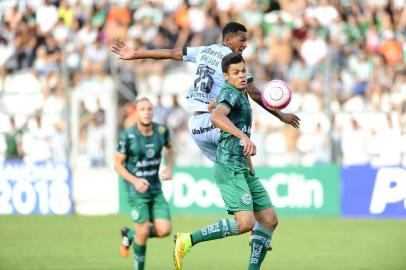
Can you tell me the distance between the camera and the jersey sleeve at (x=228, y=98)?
31.8 ft

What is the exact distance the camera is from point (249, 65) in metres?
22.4

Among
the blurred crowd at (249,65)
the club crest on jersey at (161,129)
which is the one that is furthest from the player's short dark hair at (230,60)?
the blurred crowd at (249,65)

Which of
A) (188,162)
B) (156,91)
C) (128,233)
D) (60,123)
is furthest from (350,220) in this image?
(128,233)

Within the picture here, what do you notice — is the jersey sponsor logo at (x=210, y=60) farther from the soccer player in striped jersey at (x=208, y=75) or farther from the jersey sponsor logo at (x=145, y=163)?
the jersey sponsor logo at (x=145, y=163)

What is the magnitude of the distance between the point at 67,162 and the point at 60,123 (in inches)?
37.6

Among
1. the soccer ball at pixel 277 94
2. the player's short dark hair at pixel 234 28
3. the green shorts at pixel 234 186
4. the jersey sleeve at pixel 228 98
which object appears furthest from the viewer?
the player's short dark hair at pixel 234 28

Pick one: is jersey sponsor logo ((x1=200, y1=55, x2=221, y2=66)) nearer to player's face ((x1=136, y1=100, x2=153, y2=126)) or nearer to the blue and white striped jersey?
the blue and white striped jersey

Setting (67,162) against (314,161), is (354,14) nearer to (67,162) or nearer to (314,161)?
(314,161)

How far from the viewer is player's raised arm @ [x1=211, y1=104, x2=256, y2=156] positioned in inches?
363

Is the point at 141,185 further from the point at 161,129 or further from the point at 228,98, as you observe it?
the point at 228,98

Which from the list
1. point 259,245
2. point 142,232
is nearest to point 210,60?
point 259,245

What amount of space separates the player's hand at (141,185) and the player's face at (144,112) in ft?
3.17

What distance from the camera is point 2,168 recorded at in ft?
76.5

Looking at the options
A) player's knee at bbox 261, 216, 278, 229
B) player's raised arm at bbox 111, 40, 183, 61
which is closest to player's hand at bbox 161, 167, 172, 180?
player's raised arm at bbox 111, 40, 183, 61
